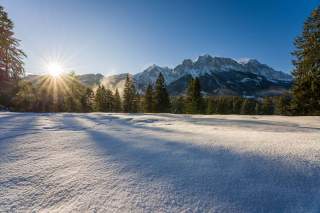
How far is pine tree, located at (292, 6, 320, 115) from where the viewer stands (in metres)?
15.8

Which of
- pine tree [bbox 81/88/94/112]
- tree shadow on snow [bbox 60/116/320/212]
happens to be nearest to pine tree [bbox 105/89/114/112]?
pine tree [bbox 81/88/94/112]

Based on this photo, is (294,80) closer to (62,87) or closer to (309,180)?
(309,180)

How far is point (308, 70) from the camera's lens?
52.9 feet

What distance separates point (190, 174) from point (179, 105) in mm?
50610

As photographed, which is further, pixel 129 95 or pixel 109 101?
pixel 109 101

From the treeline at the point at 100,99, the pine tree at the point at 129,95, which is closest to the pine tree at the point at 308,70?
the treeline at the point at 100,99

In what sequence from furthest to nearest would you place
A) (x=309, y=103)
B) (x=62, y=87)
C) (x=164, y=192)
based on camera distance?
(x=62, y=87)
(x=309, y=103)
(x=164, y=192)

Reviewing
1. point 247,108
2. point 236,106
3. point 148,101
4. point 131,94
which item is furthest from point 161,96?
point 247,108

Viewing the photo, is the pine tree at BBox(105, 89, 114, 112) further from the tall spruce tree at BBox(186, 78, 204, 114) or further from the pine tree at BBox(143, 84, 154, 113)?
the tall spruce tree at BBox(186, 78, 204, 114)

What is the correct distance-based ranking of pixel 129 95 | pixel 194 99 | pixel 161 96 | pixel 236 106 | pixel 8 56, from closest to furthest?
pixel 8 56
pixel 194 99
pixel 161 96
pixel 129 95
pixel 236 106

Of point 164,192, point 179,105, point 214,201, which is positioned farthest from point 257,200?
point 179,105

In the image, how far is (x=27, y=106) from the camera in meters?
29.6

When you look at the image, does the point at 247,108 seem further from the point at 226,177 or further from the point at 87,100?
the point at 226,177

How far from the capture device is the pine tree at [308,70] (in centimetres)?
1584
